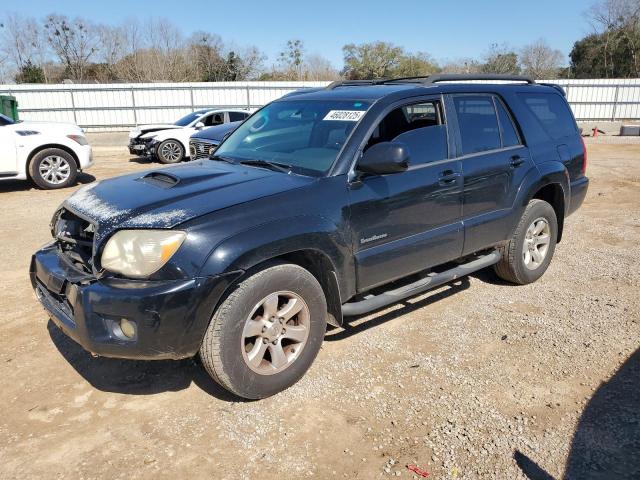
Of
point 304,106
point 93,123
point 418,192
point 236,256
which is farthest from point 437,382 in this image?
point 93,123

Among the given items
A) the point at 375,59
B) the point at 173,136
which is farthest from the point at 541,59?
the point at 173,136

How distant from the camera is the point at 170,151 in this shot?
14.1m

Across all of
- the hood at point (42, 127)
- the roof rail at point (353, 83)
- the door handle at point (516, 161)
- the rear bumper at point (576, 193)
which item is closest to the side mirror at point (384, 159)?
the roof rail at point (353, 83)

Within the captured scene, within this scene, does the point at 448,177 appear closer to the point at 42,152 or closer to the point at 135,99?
the point at 42,152

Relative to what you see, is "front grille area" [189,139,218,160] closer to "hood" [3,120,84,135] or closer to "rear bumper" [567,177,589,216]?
"hood" [3,120,84,135]

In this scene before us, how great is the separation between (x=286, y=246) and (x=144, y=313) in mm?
860

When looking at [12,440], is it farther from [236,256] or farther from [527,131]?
[527,131]

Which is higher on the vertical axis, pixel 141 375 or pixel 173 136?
pixel 173 136

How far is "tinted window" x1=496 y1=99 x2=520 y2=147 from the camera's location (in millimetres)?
4523

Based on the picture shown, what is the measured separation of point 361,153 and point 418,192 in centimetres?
55

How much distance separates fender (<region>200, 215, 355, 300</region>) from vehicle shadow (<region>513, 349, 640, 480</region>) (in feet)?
4.74

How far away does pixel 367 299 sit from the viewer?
3.65 metres

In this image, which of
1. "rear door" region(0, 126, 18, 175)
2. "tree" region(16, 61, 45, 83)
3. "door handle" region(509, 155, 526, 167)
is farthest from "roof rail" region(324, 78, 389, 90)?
"tree" region(16, 61, 45, 83)

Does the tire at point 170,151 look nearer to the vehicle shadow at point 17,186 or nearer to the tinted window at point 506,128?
the vehicle shadow at point 17,186
